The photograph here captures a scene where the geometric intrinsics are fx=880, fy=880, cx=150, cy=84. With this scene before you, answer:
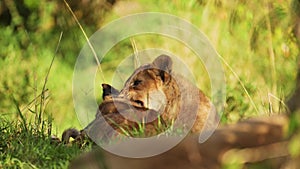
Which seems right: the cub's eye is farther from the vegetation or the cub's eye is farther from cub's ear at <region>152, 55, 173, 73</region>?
the vegetation

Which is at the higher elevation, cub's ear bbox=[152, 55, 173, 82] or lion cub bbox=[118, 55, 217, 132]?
cub's ear bbox=[152, 55, 173, 82]

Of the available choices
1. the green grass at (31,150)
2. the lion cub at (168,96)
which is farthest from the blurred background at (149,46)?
the green grass at (31,150)

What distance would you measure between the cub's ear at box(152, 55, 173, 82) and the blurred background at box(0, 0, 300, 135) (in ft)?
1.40

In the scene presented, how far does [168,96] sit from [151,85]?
14 cm

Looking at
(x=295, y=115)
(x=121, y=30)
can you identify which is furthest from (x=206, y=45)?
(x=295, y=115)

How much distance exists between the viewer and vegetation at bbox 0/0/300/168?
5.70 m

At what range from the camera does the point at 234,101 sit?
290 inches

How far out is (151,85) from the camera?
6.15 meters

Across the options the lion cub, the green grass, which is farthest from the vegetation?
the lion cub

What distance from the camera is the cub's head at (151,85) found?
236 inches

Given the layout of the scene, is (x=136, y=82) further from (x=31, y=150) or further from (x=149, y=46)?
(x=149, y=46)

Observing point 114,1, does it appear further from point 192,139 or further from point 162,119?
point 192,139

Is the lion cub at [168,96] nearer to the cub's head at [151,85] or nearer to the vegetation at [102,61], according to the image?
the cub's head at [151,85]

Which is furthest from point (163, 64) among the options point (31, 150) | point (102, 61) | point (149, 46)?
point (102, 61)
